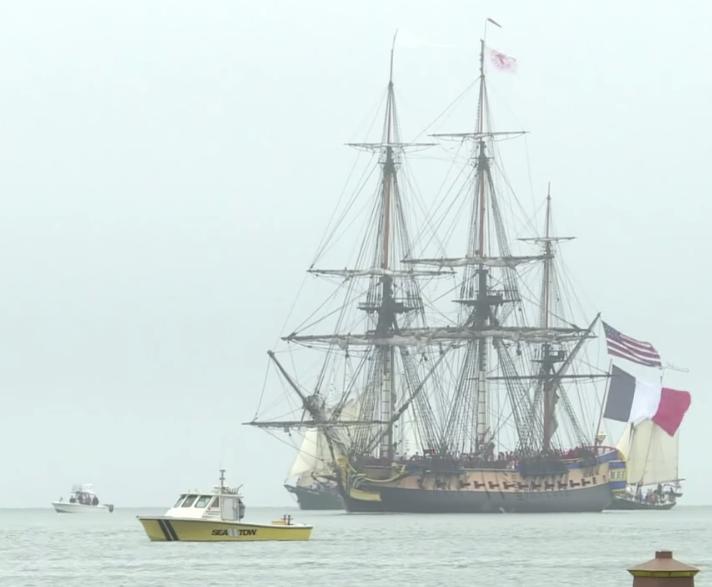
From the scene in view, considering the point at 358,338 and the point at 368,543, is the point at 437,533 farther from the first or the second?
the point at 358,338

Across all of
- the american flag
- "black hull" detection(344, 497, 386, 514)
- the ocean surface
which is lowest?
the ocean surface

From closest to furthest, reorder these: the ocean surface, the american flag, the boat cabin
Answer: the ocean surface → the boat cabin → the american flag

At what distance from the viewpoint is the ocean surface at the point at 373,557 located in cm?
7269

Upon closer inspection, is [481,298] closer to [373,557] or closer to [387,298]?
[387,298]

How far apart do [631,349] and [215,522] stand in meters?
72.1

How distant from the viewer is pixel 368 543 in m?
106

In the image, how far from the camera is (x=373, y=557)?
8994 cm

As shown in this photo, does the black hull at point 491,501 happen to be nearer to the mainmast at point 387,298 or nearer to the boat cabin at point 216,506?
the mainmast at point 387,298

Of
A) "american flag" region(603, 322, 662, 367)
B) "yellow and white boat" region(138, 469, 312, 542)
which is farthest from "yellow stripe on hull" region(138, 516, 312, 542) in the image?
"american flag" region(603, 322, 662, 367)

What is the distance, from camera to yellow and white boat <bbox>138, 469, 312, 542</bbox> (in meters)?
91.1

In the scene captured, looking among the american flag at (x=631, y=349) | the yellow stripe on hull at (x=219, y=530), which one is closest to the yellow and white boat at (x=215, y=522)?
the yellow stripe on hull at (x=219, y=530)

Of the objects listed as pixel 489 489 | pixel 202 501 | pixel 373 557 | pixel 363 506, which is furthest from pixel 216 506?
pixel 489 489

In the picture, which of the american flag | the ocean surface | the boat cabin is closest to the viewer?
the ocean surface

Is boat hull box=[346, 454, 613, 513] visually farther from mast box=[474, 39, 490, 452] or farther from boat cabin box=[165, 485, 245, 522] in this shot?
boat cabin box=[165, 485, 245, 522]
